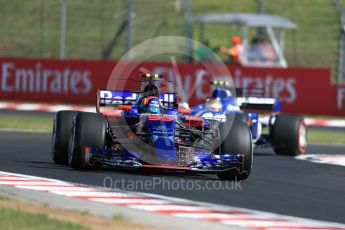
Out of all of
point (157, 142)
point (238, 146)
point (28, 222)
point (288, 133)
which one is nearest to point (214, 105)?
point (288, 133)

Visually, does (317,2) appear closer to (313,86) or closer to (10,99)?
(313,86)

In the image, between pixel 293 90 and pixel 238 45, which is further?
pixel 238 45

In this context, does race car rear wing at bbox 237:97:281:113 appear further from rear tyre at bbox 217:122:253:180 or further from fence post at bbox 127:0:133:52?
fence post at bbox 127:0:133:52

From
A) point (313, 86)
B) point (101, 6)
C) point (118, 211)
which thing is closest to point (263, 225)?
point (118, 211)

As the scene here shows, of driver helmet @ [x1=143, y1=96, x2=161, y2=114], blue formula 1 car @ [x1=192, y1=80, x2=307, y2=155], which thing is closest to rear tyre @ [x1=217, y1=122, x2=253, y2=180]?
driver helmet @ [x1=143, y1=96, x2=161, y2=114]

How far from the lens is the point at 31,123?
25.8m

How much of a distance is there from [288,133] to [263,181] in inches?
211

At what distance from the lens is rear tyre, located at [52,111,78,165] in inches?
562

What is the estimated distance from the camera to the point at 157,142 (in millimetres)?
13242

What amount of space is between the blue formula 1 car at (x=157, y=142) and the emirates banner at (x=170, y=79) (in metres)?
15.4

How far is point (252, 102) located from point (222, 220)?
33.9 ft

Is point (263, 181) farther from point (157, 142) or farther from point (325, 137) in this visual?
point (325, 137)

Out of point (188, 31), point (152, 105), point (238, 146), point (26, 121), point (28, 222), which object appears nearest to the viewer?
point (28, 222)

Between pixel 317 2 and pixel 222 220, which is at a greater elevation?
pixel 317 2
